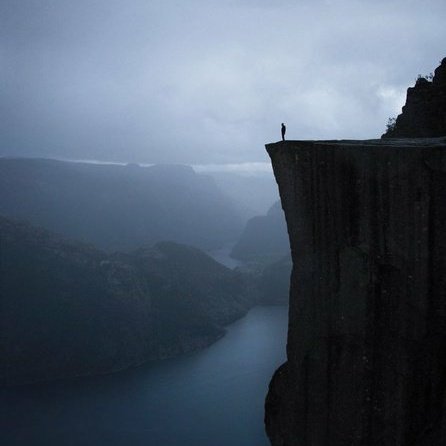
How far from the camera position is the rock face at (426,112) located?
19.5 m

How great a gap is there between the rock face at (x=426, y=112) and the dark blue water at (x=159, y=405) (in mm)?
65567

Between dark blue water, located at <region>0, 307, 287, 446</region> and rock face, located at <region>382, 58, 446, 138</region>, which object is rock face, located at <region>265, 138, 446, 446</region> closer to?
rock face, located at <region>382, 58, 446, 138</region>

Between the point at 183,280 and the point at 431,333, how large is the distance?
150065 mm

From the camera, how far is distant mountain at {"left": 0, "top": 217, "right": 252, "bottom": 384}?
110 metres

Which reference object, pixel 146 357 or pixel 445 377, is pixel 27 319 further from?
pixel 445 377

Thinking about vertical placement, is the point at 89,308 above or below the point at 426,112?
below

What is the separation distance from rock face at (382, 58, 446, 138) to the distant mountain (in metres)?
106

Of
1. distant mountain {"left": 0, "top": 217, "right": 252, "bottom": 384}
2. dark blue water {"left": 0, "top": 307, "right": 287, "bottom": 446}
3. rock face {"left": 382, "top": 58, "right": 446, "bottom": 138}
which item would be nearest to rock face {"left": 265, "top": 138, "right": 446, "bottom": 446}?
rock face {"left": 382, "top": 58, "right": 446, "bottom": 138}

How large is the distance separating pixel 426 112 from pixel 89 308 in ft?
394

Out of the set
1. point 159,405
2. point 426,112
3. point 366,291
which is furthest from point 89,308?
point 366,291

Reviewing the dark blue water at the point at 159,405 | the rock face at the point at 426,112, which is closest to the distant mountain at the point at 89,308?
the dark blue water at the point at 159,405

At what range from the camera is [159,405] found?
86.1 m

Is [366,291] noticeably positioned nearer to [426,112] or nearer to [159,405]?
[426,112]

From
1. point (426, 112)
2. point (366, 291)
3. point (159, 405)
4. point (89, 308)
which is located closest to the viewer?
point (366, 291)
